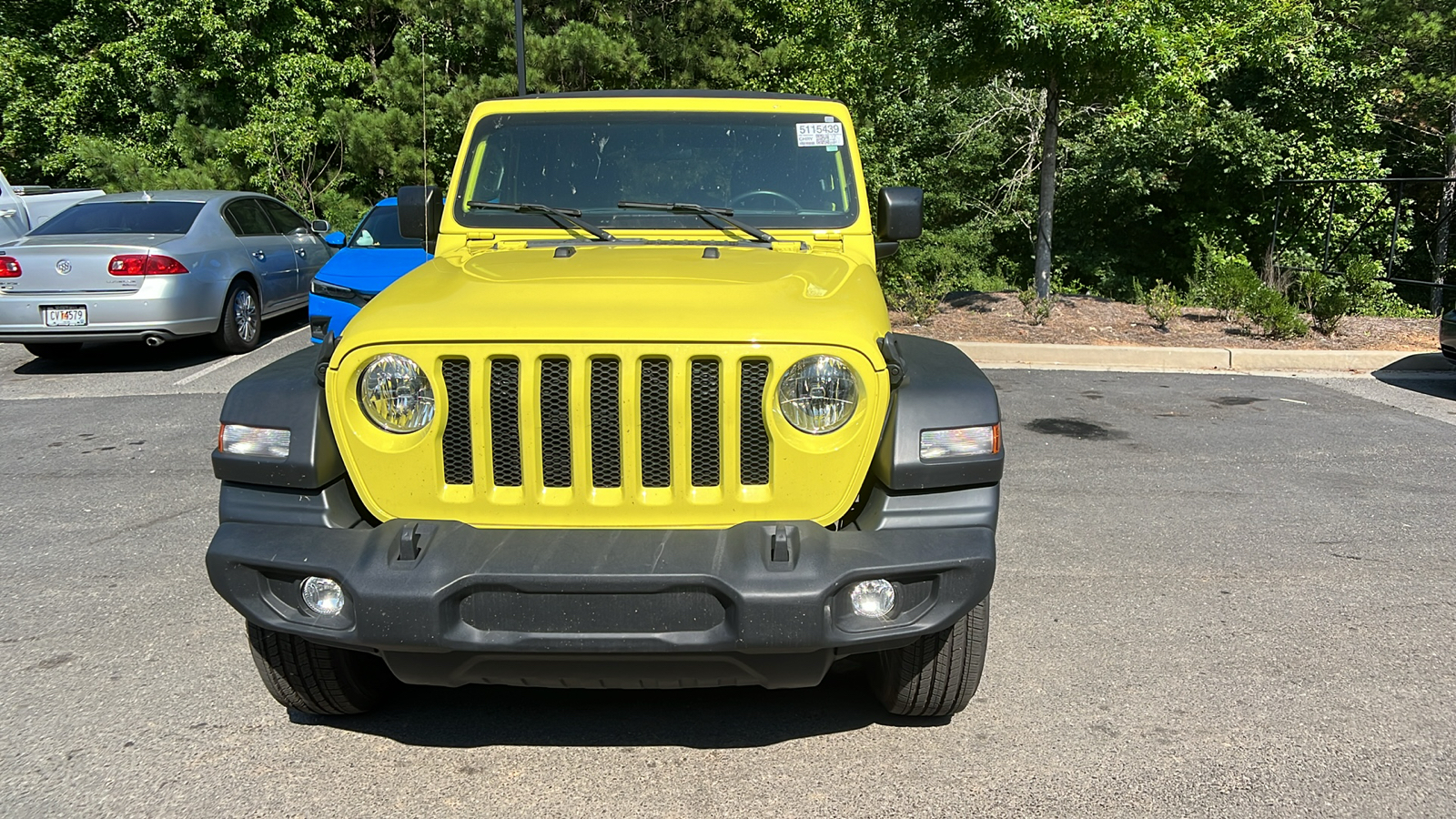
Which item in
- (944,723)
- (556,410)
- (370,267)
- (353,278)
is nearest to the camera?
(556,410)

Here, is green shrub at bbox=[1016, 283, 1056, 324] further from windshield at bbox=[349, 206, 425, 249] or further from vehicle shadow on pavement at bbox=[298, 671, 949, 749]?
vehicle shadow on pavement at bbox=[298, 671, 949, 749]

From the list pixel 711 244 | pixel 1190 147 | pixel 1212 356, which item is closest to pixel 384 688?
pixel 711 244

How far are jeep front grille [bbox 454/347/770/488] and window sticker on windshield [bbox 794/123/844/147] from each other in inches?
75.9

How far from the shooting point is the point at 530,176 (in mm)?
4496

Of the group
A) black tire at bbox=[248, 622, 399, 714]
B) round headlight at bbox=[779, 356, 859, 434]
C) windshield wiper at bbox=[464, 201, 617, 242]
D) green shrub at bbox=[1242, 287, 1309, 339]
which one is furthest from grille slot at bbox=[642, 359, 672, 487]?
green shrub at bbox=[1242, 287, 1309, 339]

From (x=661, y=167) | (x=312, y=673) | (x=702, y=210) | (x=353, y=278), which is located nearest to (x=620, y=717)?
(x=312, y=673)

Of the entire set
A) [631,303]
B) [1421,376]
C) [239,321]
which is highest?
[631,303]

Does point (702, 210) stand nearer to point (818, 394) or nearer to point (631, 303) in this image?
point (631, 303)

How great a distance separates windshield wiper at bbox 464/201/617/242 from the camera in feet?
13.8

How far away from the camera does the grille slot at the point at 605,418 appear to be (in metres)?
2.94

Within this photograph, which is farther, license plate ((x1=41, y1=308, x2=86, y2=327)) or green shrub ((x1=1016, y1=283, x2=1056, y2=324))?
green shrub ((x1=1016, y1=283, x2=1056, y2=324))

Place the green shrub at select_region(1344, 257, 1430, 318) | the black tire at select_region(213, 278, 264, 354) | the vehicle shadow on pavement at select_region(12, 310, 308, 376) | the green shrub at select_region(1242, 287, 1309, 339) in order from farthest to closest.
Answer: the green shrub at select_region(1344, 257, 1430, 318), the green shrub at select_region(1242, 287, 1309, 339), the black tire at select_region(213, 278, 264, 354), the vehicle shadow on pavement at select_region(12, 310, 308, 376)

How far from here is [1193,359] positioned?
34.2 feet

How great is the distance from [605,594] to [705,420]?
524 millimetres
